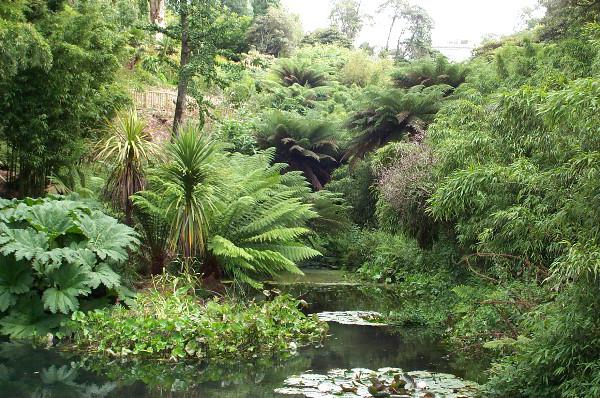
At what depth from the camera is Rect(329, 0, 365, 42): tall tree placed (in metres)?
44.7

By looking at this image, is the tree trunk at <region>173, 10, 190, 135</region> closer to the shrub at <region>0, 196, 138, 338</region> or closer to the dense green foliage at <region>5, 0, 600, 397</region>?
the dense green foliage at <region>5, 0, 600, 397</region>

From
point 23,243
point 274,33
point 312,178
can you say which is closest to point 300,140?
point 312,178

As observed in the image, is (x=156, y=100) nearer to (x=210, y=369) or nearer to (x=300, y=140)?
(x=300, y=140)

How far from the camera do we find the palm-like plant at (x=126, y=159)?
28.4ft

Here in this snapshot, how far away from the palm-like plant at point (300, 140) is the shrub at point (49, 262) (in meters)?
9.83

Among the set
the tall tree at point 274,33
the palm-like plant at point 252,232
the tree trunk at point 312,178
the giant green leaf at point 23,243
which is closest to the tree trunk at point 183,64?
the palm-like plant at point 252,232

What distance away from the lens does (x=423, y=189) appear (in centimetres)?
990

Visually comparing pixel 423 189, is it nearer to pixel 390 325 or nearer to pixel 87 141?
pixel 390 325

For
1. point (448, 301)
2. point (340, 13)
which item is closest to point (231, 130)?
point (448, 301)

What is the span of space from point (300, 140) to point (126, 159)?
869 centimetres

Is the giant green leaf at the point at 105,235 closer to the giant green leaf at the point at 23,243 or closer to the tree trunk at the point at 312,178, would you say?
the giant green leaf at the point at 23,243

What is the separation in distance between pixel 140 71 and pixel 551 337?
37.5 feet

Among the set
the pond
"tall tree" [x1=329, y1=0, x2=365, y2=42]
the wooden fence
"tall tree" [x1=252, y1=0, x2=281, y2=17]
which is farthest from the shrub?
"tall tree" [x1=329, y1=0, x2=365, y2=42]

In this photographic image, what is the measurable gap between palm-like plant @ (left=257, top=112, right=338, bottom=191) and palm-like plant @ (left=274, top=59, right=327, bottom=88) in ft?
20.7
